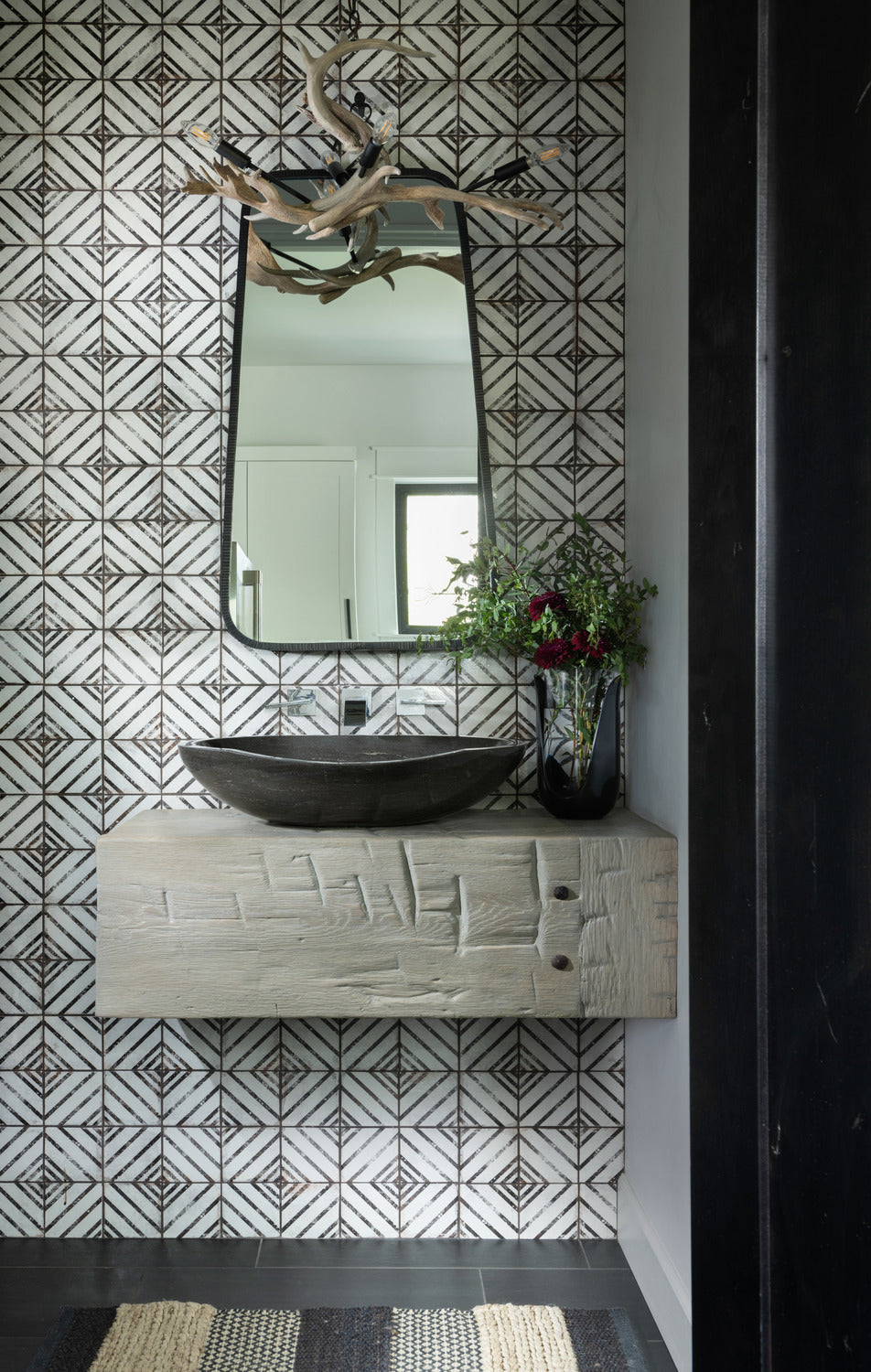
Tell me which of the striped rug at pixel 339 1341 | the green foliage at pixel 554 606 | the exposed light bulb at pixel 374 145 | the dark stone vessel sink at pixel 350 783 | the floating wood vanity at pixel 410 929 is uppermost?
the exposed light bulb at pixel 374 145

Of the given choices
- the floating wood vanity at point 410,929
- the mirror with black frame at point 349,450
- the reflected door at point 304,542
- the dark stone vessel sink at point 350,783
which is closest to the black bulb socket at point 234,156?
the mirror with black frame at point 349,450

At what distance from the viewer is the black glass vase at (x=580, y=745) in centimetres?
172

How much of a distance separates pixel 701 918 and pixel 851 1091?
1.33ft

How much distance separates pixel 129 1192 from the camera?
75.2 inches

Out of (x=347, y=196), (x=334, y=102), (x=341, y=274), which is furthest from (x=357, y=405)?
(x=334, y=102)

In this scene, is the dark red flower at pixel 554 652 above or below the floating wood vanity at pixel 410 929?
above

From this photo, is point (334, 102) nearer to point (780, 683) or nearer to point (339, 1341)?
point (780, 683)

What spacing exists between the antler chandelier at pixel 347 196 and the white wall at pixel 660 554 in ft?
0.63

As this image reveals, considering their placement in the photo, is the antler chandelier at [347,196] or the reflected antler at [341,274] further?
the reflected antler at [341,274]

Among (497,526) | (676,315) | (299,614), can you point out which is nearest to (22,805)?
(299,614)

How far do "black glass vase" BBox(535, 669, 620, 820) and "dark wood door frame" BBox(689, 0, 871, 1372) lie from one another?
303mm

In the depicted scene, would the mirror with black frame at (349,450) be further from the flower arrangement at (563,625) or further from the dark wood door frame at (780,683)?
the dark wood door frame at (780,683)

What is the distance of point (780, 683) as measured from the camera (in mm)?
1166

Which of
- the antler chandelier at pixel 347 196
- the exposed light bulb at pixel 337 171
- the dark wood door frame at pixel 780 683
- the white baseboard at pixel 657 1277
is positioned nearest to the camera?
the dark wood door frame at pixel 780 683
